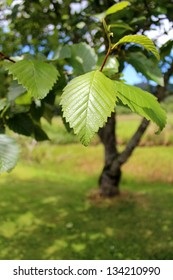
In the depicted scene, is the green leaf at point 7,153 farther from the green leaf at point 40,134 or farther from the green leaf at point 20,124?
the green leaf at point 40,134

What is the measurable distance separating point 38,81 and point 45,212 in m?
7.66


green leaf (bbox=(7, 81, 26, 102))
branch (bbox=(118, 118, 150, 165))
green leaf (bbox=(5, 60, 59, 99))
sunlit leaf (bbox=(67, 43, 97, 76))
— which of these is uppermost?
green leaf (bbox=(5, 60, 59, 99))

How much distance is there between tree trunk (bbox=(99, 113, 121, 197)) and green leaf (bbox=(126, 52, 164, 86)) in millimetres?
6450

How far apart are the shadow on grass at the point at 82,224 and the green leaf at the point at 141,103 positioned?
523 cm

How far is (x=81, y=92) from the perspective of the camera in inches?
59.4

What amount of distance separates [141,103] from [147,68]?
40.4 inches

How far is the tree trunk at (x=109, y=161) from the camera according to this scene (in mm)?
9422

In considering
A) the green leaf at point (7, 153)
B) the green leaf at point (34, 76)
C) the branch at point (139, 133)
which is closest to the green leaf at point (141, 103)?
the green leaf at point (34, 76)

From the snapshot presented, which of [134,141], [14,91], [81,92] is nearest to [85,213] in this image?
[134,141]

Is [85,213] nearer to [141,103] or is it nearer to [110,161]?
[110,161]

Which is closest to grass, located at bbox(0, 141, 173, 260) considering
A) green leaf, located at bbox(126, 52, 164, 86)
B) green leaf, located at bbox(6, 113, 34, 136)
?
green leaf, located at bbox(6, 113, 34, 136)

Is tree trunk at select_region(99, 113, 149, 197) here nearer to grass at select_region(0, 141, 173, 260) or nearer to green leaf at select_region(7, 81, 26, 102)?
grass at select_region(0, 141, 173, 260)

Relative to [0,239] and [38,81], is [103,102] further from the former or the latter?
[0,239]

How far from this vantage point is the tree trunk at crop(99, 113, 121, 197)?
371 inches
